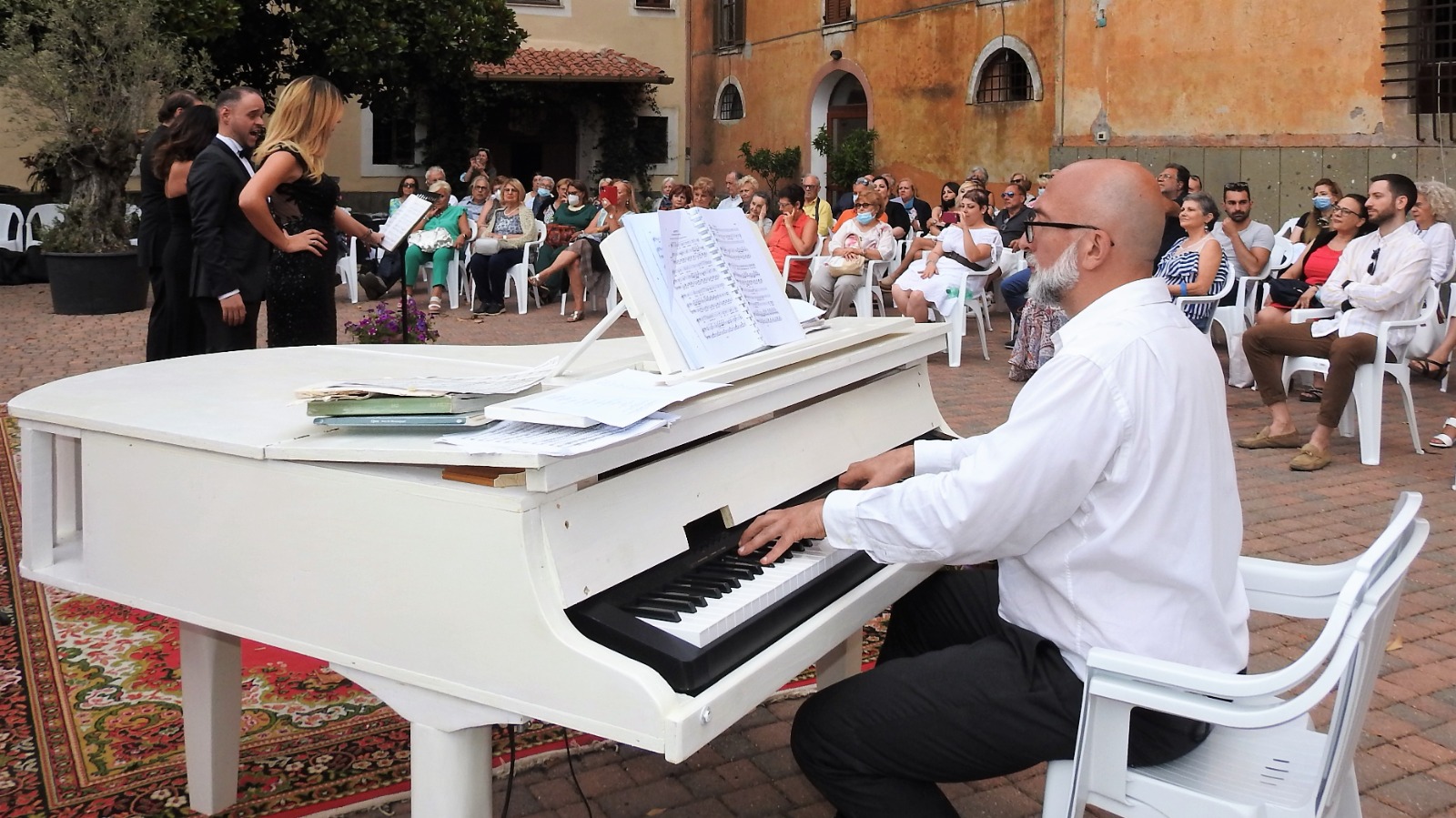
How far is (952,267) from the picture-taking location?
10.3 meters

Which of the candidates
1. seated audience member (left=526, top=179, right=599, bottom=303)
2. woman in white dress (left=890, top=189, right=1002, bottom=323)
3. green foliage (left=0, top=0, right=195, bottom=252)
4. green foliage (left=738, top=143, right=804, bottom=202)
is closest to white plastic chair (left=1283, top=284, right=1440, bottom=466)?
woman in white dress (left=890, top=189, right=1002, bottom=323)

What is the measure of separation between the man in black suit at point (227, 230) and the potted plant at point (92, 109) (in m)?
8.68

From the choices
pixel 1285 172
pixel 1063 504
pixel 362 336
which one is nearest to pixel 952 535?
pixel 1063 504

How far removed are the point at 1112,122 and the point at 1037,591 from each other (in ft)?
48.7

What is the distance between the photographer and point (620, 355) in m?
3.11

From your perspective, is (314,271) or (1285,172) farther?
(1285,172)

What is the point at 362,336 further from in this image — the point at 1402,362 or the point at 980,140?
the point at 980,140

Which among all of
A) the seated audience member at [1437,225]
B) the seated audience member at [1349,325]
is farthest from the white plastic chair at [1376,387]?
the seated audience member at [1437,225]

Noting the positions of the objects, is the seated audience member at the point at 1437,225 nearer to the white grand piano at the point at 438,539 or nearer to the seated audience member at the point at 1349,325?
the seated audience member at the point at 1349,325

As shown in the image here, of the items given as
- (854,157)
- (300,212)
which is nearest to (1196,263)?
(300,212)

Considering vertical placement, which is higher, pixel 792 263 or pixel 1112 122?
pixel 1112 122

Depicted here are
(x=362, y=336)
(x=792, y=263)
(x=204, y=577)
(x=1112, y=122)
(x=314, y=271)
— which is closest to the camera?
(x=204, y=577)

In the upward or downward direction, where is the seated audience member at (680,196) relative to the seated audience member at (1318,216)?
upward

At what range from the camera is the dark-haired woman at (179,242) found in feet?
17.5
